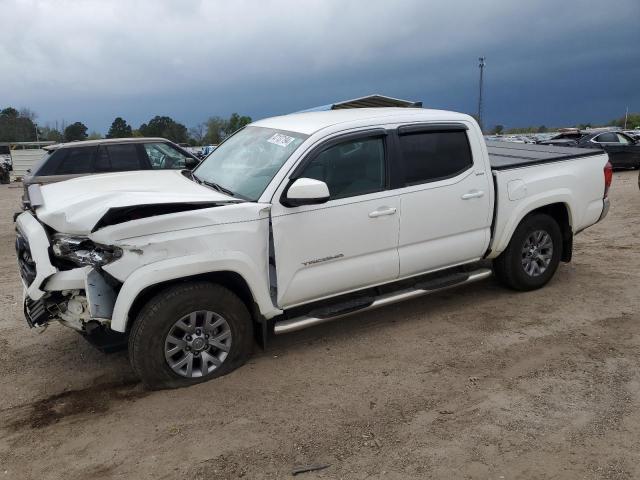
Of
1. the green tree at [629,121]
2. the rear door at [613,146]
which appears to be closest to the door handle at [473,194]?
the rear door at [613,146]

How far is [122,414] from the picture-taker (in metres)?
3.73

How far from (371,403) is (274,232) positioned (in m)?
1.36

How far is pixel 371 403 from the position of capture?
3734 mm

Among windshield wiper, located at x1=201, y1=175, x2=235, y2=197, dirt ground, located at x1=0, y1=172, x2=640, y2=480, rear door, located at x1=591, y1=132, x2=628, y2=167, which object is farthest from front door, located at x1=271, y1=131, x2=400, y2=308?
rear door, located at x1=591, y1=132, x2=628, y2=167

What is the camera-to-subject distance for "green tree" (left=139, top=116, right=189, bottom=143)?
42875 mm

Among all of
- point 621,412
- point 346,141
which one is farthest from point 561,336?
point 346,141

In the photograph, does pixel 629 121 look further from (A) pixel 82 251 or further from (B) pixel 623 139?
(A) pixel 82 251

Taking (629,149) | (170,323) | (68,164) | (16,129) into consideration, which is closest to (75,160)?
(68,164)

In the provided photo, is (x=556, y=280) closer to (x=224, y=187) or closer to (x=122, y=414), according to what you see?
(x=224, y=187)

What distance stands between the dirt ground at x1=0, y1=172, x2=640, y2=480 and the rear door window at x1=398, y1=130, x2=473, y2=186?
4.49 feet

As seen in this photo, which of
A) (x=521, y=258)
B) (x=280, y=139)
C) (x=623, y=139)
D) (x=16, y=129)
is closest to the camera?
(x=280, y=139)

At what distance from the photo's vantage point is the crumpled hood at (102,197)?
3.64m

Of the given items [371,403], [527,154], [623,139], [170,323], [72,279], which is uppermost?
[527,154]

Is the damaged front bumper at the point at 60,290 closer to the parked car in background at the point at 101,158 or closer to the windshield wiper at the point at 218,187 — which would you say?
the windshield wiper at the point at 218,187
